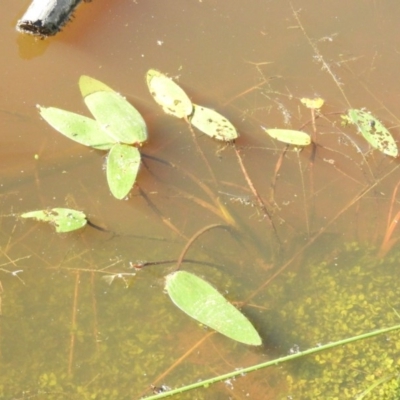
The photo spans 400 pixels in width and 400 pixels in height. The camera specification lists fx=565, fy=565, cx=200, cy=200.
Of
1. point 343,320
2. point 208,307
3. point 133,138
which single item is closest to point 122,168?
point 133,138

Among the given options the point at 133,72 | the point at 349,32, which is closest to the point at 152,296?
the point at 133,72

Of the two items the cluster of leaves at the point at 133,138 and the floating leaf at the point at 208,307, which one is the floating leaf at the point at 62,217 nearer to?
the cluster of leaves at the point at 133,138

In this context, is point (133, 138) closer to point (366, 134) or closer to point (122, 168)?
point (122, 168)

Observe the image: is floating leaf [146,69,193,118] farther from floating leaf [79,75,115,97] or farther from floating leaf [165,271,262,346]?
floating leaf [165,271,262,346]

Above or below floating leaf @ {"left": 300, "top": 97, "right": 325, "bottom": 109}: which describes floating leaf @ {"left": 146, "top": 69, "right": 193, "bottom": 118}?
above

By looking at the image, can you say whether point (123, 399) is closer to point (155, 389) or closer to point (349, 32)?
point (155, 389)

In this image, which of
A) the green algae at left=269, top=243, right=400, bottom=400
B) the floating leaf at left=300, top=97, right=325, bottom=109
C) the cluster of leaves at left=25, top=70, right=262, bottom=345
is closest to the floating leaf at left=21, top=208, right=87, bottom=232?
the cluster of leaves at left=25, top=70, right=262, bottom=345

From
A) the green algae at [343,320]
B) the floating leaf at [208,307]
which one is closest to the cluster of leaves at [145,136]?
the floating leaf at [208,307]
